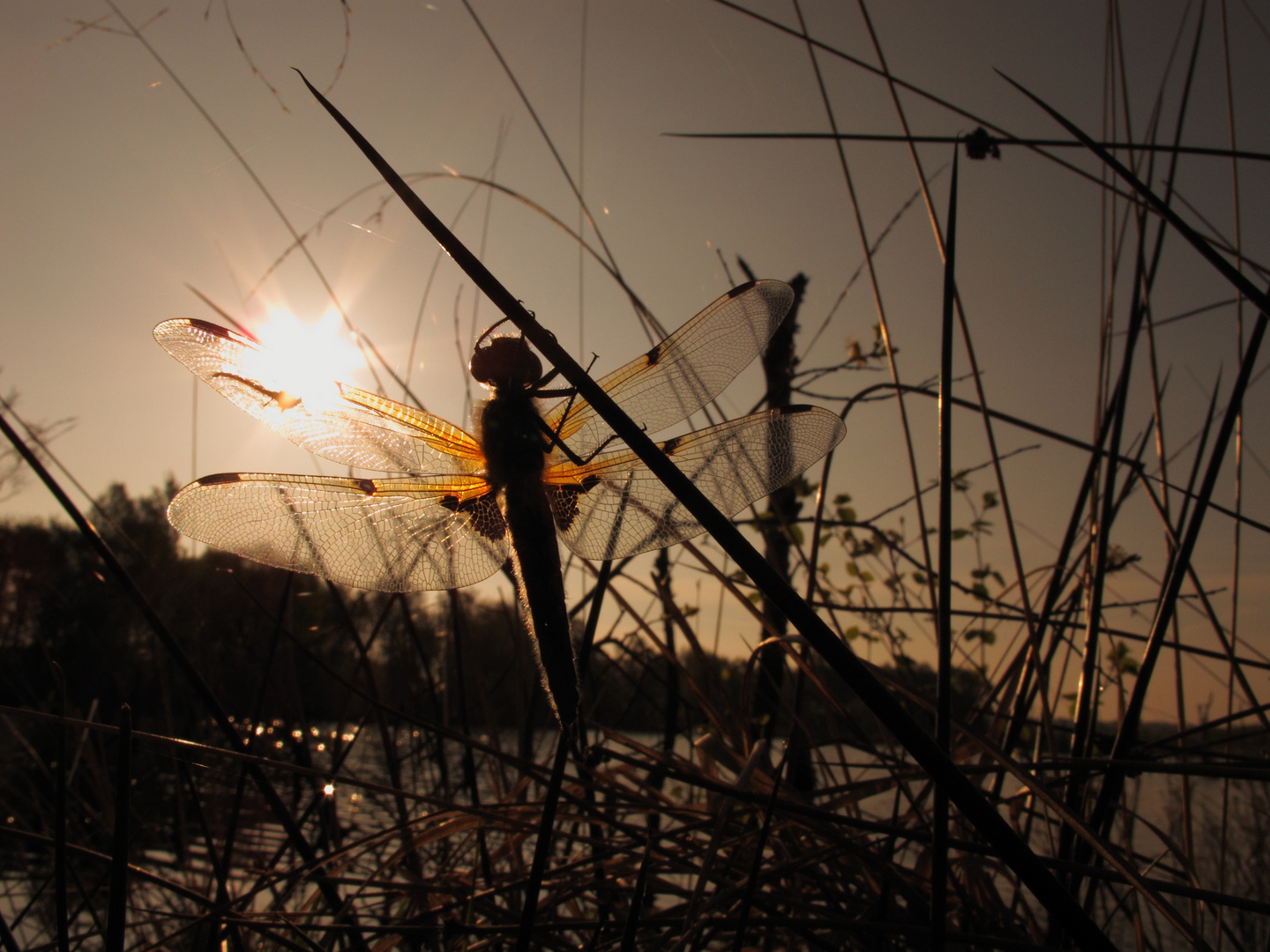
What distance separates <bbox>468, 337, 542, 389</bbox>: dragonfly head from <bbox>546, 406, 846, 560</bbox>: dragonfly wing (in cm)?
21

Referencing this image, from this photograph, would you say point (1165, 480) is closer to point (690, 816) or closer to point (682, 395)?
point (682, 395)

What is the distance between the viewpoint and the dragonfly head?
1.24 meters

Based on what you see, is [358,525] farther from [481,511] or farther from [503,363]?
[503,363]

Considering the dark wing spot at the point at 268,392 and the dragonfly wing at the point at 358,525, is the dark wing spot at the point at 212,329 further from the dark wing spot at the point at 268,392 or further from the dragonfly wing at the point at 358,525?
the dragonfly wing at the point at 358,525

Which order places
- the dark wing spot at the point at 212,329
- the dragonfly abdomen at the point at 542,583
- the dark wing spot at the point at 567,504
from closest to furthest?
the dragonfly abdomen at the point at 542,583, the dark wing spot at the point at 212,329, the dark wing spot at the point at 567,504

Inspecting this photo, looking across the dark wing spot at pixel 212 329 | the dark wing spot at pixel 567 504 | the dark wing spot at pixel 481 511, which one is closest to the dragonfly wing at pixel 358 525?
the dark wing spot at pixel 481 511

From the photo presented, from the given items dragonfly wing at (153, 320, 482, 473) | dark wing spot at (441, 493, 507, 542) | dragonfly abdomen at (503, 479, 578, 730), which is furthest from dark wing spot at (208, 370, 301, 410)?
dragonfly abdomen at (503, 479, 578, 730)

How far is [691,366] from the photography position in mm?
1356

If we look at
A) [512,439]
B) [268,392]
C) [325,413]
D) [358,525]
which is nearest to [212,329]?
[268,392]

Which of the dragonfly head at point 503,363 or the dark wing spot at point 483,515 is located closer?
the dragonfly head at point 503,363

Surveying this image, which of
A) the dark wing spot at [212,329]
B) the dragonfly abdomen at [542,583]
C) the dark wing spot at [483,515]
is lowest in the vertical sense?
the dragonfly abdomen at [542,583]

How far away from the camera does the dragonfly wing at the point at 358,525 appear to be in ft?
4.06

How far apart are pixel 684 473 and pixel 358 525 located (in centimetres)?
68

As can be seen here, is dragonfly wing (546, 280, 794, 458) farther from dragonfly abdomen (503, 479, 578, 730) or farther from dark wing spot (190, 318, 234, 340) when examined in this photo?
dark wing spot (190, 318, 234, 340)
